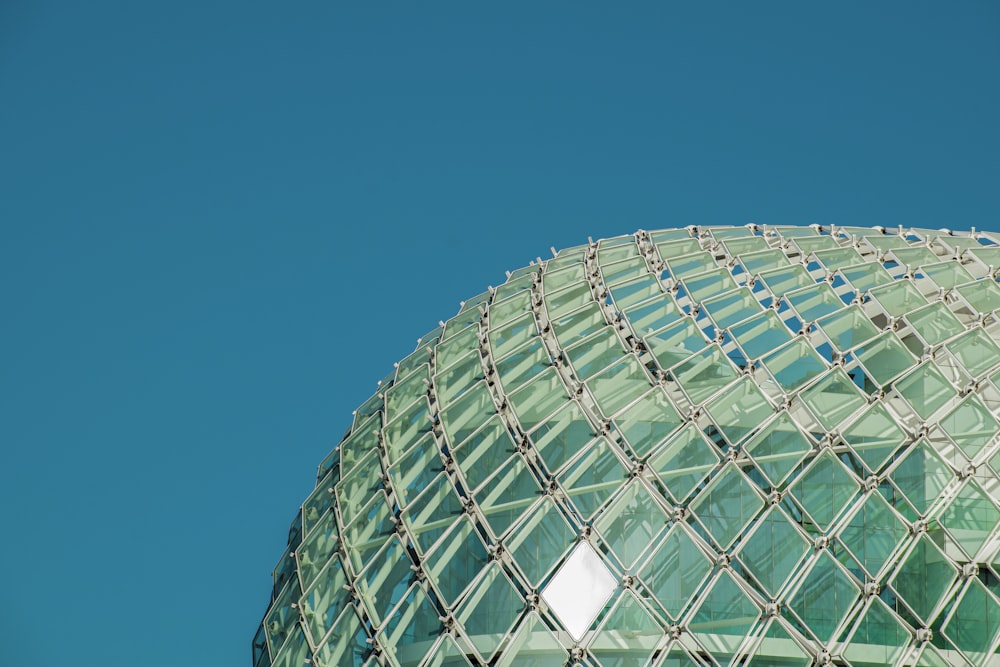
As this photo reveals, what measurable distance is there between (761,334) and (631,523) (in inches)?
241

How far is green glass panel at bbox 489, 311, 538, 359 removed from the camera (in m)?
32.4

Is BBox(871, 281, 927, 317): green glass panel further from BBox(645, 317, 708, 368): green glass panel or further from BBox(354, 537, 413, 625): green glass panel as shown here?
BBox(354, 537, 413, 625): green glass panel

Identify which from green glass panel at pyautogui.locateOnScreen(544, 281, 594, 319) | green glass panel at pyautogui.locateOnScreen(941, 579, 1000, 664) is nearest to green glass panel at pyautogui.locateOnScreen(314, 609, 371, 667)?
green glass panel at pyautogui.locateOnScreen(544, 281, 594, 319)

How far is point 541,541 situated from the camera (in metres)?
27.1

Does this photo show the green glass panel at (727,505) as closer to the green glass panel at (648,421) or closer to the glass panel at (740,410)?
the glass panel at (740,410)

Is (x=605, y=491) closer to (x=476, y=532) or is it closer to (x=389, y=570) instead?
(x=476, y=532)

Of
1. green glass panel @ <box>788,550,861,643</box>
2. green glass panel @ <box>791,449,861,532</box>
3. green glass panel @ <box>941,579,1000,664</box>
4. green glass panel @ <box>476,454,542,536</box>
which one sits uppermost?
green glass panel @ <box>476,454,542,536</box>

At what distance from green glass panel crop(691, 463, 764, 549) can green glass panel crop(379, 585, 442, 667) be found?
633 cm

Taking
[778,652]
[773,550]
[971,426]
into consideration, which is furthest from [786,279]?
Answer: [778,652]

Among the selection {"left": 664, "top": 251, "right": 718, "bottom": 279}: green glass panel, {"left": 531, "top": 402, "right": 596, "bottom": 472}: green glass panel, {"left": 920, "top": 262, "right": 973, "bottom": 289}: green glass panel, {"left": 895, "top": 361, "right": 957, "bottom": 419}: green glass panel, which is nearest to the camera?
{"left": 895, "top": 361, "right": 957, "bottom": 419}: green glass panel

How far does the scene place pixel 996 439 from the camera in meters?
26.5

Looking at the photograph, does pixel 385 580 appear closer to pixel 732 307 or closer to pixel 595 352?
pixel 595 352

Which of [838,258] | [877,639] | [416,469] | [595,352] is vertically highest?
[838,258]

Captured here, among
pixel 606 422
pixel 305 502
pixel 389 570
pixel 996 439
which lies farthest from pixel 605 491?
pixel 305 502
